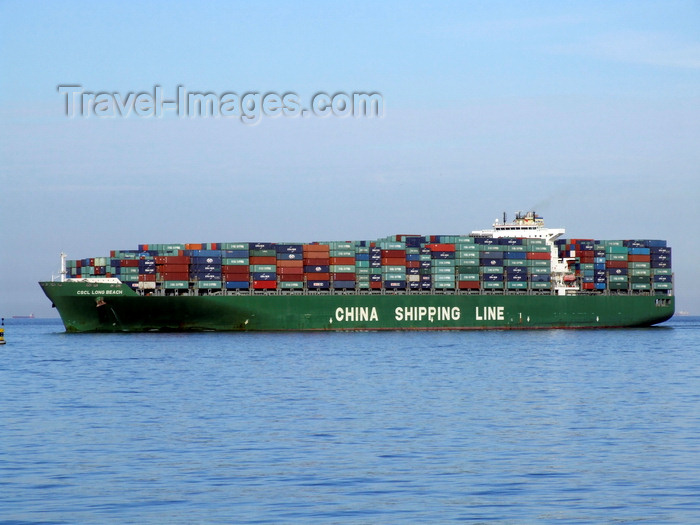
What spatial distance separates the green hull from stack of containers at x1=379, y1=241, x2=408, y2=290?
44.5 inches

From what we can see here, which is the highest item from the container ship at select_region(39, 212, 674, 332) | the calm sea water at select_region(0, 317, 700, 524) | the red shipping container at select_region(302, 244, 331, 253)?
the red shipping container at select_region(302, 244, 331, 253)

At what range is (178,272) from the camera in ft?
250

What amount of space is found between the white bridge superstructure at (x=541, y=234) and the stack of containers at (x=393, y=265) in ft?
47.2

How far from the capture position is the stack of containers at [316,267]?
80312mm

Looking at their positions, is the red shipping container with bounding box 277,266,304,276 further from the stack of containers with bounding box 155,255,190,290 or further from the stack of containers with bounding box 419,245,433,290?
the stack of containers with bounding box 419,245,433,290

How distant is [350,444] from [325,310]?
5766 cm

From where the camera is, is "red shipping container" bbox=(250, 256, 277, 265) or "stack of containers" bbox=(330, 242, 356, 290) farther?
"stack of containers" bbox=(330, 242, 356, 290)

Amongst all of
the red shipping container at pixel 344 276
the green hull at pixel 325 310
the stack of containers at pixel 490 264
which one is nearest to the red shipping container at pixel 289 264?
the green hull at pixel 325 310

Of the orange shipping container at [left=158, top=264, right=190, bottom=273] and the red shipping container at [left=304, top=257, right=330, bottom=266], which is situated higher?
the red shipping container at [left=304, top=257, right=330, bottom=266]

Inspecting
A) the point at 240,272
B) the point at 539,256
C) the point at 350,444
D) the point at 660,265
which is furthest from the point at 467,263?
the point at 350,444

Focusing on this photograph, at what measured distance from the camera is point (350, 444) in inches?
878

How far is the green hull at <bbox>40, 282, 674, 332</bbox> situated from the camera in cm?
7544

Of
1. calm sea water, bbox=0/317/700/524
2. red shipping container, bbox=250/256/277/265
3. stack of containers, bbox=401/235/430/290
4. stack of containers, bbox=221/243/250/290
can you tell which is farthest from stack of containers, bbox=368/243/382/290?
calm sea water, bbox=0/317/700/524

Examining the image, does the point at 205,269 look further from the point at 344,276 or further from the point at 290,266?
the point at 344,276
